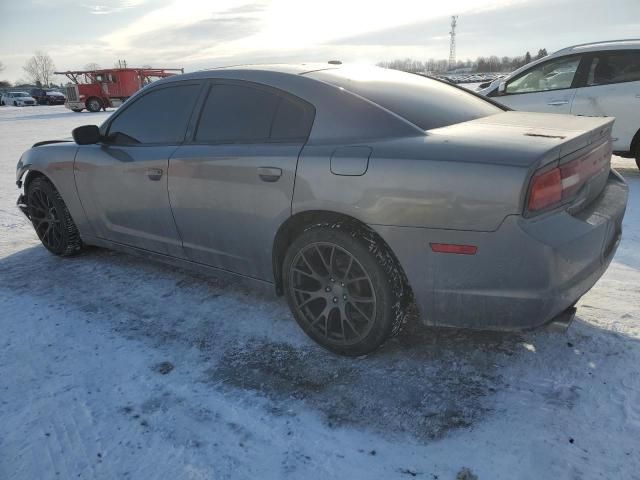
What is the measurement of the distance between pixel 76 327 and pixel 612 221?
3.14 meters

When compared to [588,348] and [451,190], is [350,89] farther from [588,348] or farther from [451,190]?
[588,348]

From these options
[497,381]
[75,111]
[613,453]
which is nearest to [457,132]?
[497,381]

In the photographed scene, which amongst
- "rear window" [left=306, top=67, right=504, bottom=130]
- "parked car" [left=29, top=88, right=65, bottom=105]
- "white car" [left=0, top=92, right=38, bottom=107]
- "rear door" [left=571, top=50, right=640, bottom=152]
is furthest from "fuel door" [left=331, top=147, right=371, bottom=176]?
"parked car" [left=29, top=88, right=65, bottom=105]

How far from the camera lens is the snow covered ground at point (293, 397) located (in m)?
2.02

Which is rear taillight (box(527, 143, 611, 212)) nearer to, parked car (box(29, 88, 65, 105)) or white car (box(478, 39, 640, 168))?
white car (box(478, 39, 640, 168))

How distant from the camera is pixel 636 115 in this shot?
6.15 meters

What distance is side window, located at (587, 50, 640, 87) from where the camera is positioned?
20.3ft

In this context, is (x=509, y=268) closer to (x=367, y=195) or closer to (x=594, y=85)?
(x=367, y=195)

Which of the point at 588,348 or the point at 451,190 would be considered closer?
the point at 451,190

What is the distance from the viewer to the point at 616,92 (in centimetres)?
626

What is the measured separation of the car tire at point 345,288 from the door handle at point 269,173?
351 millimetres

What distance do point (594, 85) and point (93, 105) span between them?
27.9 m

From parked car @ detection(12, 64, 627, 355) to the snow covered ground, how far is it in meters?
0.30

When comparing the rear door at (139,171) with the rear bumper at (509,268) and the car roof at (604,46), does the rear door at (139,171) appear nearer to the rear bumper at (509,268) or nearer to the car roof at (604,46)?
the rear bumper at (509,268)
